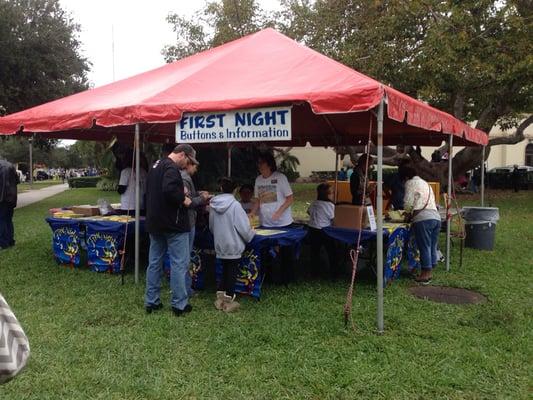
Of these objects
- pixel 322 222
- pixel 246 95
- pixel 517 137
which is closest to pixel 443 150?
pixel 517 137

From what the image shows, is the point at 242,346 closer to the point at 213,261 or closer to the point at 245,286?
the point at 245,286

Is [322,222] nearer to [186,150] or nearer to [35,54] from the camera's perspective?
[186,150]

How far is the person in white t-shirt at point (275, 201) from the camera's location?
21.2ft

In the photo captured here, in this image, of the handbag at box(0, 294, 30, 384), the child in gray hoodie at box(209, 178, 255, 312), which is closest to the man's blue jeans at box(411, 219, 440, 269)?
the child in gray hoodie at box(209, 178, 255, 312)

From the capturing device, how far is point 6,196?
873 cm

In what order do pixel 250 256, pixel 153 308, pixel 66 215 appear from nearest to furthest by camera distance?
pixel 153 308
pixel 250 256
pixel 66 215

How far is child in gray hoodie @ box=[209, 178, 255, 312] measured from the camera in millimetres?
5453

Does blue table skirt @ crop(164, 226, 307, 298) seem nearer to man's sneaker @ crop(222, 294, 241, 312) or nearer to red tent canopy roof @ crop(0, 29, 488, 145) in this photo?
man's sneaker @ crop(222, 294, 241, 312)

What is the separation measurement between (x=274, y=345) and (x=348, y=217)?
273cm

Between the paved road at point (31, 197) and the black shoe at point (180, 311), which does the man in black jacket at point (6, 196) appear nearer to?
the black shoe at point (180, 311)

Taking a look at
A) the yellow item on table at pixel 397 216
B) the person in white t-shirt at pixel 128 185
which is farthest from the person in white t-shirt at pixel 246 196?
the yellow item on table at pixel 397 216

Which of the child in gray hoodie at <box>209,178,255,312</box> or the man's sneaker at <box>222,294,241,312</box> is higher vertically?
the child in gray hoodie at <box>209,178,255,312</box>

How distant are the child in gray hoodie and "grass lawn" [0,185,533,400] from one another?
0.22m

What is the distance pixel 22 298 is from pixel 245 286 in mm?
2598
